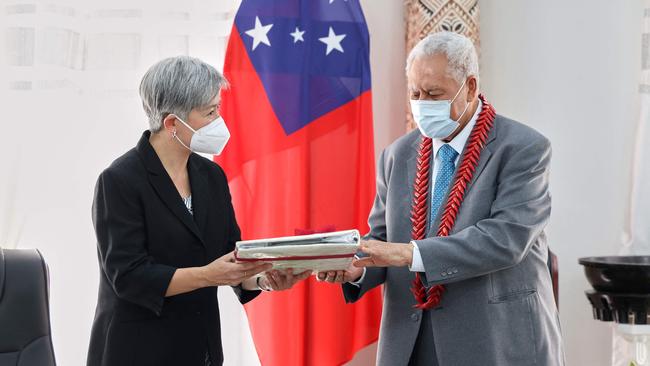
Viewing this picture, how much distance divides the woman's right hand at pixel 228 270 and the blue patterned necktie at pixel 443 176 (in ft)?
1.81

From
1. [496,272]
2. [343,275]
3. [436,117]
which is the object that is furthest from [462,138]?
[343,275]

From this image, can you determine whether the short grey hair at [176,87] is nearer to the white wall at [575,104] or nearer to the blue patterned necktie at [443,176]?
the blue patterned necktie at [443,176]

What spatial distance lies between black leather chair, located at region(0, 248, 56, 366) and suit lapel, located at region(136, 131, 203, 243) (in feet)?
1.18

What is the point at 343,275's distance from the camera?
236 centimetres

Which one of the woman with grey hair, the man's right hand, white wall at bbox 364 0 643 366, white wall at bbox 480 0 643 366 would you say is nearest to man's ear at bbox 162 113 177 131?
the woman with grey hair

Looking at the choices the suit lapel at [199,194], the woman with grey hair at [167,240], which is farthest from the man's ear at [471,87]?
the suit lapel at [199,194]

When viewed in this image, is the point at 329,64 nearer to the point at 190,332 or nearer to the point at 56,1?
the point at 56,1

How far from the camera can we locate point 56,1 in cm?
307

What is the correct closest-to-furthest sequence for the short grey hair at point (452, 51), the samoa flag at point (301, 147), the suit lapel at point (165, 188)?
1. the suit lapel at point (165, 188)
2. the short grey hair at point (452, 51)
3. the samoa flag at point (301, 147)

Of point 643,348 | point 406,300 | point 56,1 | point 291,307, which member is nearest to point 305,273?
point 406,300

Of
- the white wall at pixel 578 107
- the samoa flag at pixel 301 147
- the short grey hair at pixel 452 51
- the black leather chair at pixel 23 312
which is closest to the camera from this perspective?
the black leather chair at pixel 23 312

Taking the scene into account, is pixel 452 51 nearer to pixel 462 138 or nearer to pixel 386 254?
pixel 462 138

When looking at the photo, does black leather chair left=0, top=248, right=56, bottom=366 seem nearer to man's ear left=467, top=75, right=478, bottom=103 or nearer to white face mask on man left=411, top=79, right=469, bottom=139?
white face mask on man left=411, top=79, right=469, bottom=139

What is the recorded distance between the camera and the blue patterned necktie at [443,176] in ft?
7.60
